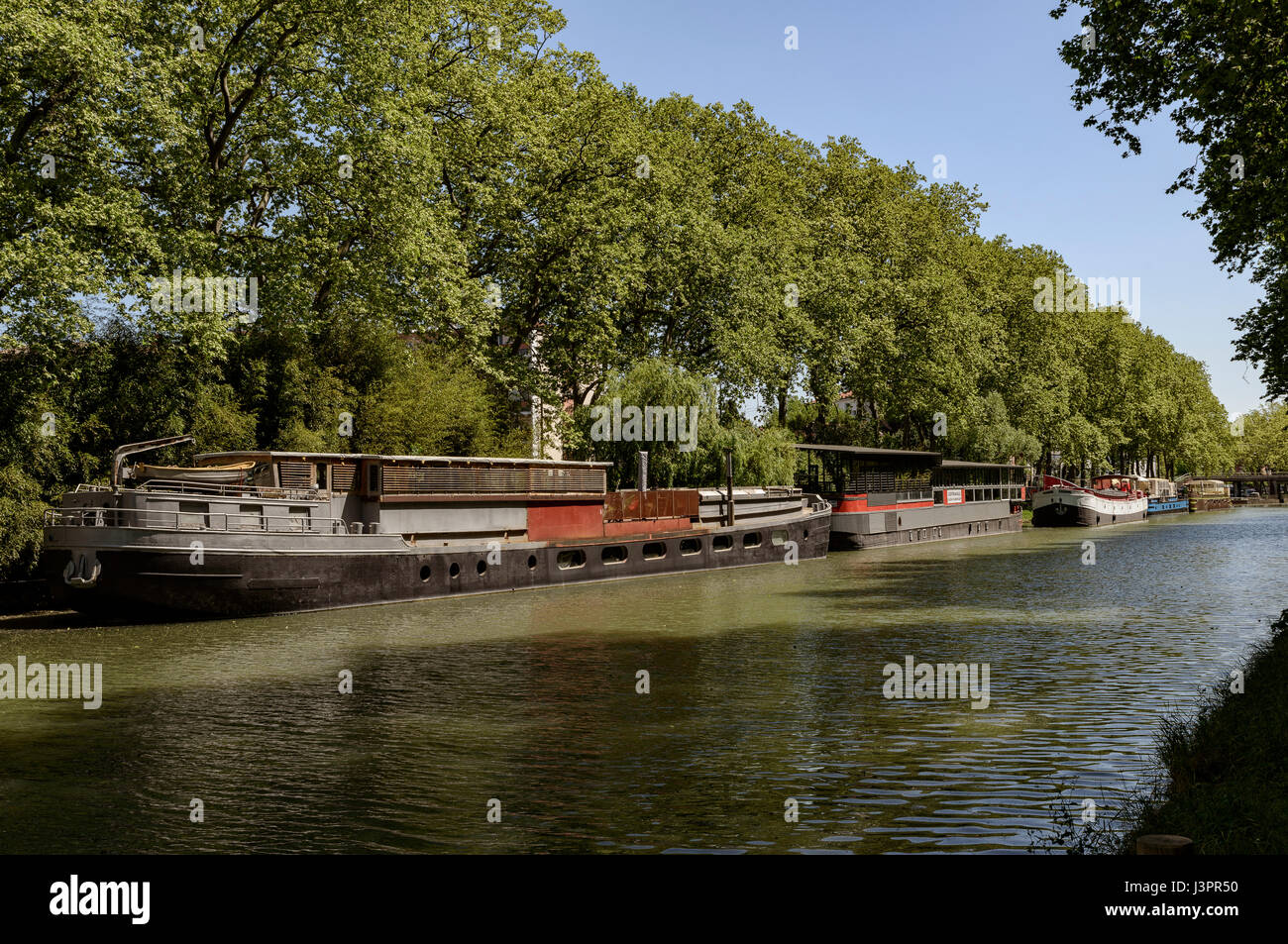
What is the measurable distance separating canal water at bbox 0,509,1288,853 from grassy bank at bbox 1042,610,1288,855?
0.58 m

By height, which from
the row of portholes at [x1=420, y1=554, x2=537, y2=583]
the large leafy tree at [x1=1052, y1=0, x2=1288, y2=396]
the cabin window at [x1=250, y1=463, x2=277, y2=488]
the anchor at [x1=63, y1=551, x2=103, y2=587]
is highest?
the large leafy tree at [x1=1052, y1=0, x2=1288, y2=396]

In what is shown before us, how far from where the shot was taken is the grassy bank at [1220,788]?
786cm

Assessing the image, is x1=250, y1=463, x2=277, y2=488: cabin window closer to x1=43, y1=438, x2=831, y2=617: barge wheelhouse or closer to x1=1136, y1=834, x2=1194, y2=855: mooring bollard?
x1=43, y1=438, x2=831, y2=617: barge wheelhouse

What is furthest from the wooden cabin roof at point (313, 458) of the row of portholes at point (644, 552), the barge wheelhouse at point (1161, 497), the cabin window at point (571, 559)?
the barge wheelhouse at point (1161, 497)

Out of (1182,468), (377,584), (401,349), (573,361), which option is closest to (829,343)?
(573,361)

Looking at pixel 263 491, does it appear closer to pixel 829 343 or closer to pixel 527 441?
pixel 527 441

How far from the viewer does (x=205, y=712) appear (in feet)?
51.8

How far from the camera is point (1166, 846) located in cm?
579

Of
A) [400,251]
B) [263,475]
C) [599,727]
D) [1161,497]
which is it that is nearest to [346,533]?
[263,475]

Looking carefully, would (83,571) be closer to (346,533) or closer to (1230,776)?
(346,533)

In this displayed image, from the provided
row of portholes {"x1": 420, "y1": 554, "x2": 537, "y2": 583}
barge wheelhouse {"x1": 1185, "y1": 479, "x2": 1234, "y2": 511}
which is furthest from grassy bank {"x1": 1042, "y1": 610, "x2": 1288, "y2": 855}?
barge wheelhouse {"x1": 1185, "y1": 479, "x2": 1234, "y2": 511}

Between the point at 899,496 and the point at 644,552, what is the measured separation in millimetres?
26367

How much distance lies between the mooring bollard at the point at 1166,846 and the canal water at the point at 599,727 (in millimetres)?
3399

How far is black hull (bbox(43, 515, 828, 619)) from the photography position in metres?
26.0
